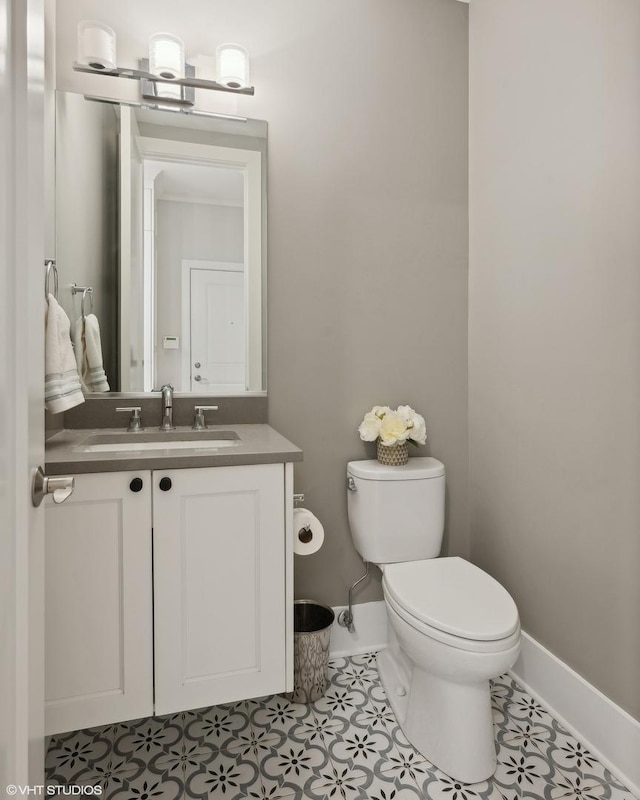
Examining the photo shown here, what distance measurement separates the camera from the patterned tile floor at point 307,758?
1.37 meters

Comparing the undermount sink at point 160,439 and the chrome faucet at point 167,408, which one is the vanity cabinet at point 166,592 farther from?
the chrome faucet at point 167,408

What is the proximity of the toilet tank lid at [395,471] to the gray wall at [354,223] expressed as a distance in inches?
4.5

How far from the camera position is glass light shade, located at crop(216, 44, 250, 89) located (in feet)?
5.87

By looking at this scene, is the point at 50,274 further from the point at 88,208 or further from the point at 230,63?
the point at 230,63

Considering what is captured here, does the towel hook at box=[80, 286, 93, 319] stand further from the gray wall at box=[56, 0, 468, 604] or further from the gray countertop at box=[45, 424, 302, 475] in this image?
the gray wall at box=[56, 0, 468, 604]

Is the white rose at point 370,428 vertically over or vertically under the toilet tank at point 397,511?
over

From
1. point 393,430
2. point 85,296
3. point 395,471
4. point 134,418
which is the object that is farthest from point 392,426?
point 85,296

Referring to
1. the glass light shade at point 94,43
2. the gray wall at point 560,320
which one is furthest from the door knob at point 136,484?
the glass light shade at point 94,43

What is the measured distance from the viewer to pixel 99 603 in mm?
1308

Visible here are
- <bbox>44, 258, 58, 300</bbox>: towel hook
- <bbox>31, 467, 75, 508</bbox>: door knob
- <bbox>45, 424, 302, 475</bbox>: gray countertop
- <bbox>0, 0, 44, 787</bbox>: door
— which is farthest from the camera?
<bbox>44, 258, 58, 300</bbox>: towel hook

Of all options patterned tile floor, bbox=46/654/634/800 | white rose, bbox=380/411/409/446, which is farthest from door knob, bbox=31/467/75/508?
white rose, bbox=380/411/409/446

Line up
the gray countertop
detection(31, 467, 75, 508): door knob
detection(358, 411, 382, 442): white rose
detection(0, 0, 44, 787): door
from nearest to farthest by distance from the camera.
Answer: detection(0, 0, 44, 787): door
detection(31, 467, 75, 508): door knob
the gray countertop
detection(358, 411, 382, 442): white rose

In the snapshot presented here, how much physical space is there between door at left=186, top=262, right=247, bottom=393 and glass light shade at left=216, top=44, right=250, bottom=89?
634 millimetres

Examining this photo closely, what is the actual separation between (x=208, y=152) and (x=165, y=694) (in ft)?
5.73
